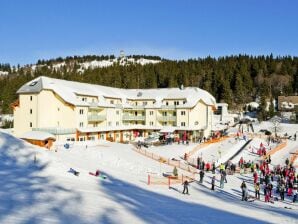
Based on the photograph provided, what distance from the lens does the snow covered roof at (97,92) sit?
1777 inches

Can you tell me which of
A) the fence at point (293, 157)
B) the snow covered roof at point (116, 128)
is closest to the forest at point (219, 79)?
the snow covered roof at point (116, 128)

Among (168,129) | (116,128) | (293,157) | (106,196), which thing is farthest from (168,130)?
(106,196)

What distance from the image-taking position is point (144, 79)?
354ft

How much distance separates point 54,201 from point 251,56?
12402 centimetres

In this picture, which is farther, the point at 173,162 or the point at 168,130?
the point at 168,130

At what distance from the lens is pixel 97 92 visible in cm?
5256

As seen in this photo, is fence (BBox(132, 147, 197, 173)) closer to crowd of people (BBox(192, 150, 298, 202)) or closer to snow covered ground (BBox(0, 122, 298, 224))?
crowd of people (BBox(192, 150, 298, 202))

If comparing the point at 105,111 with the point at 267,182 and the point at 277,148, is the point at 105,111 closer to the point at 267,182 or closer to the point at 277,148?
the point at 277,148

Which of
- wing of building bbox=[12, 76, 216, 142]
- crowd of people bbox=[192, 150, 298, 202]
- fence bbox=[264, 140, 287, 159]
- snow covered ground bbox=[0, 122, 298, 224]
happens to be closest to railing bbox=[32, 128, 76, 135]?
wing of building bbox=[12, 76, 216, 142]

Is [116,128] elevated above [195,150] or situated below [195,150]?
above

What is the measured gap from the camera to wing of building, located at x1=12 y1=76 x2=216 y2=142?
1752 inches

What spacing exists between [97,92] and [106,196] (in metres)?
37.1

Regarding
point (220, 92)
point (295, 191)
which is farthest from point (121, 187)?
point (220, 92)

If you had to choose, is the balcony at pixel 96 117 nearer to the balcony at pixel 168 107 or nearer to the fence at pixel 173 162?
the balcony at pixel 168 107
